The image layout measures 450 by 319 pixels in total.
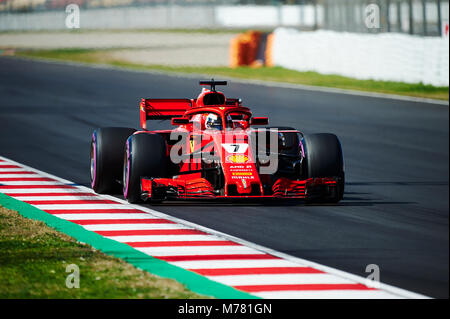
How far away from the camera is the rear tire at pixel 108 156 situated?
13.0 meters

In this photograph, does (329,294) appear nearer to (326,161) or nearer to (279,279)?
(279,279)

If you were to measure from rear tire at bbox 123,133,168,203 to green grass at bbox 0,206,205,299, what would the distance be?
1702 millimetres

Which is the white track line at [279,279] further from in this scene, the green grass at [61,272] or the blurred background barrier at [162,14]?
the blurred background barrier at [162,14]

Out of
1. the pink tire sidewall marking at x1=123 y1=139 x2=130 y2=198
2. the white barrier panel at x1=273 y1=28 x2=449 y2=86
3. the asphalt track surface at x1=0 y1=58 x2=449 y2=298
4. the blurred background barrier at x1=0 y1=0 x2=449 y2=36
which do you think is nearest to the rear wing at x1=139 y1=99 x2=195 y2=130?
the asphalt track surface at x1=0 y1=58 x2=449 y2=298

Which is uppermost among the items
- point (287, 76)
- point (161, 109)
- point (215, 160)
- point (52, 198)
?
point (161, 109)

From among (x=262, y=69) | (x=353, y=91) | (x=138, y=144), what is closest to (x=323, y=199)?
(x=138, y=144)

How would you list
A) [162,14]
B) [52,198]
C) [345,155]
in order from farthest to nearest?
[162,14] < [345,155] < [52,198]

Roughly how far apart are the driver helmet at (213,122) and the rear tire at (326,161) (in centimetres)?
118

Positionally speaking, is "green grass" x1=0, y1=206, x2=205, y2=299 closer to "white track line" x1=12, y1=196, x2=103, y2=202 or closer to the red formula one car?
the red formula one car

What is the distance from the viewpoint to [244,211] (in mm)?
12008

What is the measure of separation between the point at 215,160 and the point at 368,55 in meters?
20.6

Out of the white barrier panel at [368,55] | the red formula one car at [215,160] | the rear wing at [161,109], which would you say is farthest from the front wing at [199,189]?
the white barrier panel at [368,55]

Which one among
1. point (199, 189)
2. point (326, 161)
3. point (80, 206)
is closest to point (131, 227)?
point (199, 189)

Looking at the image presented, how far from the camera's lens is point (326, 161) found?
1234 centimetres
